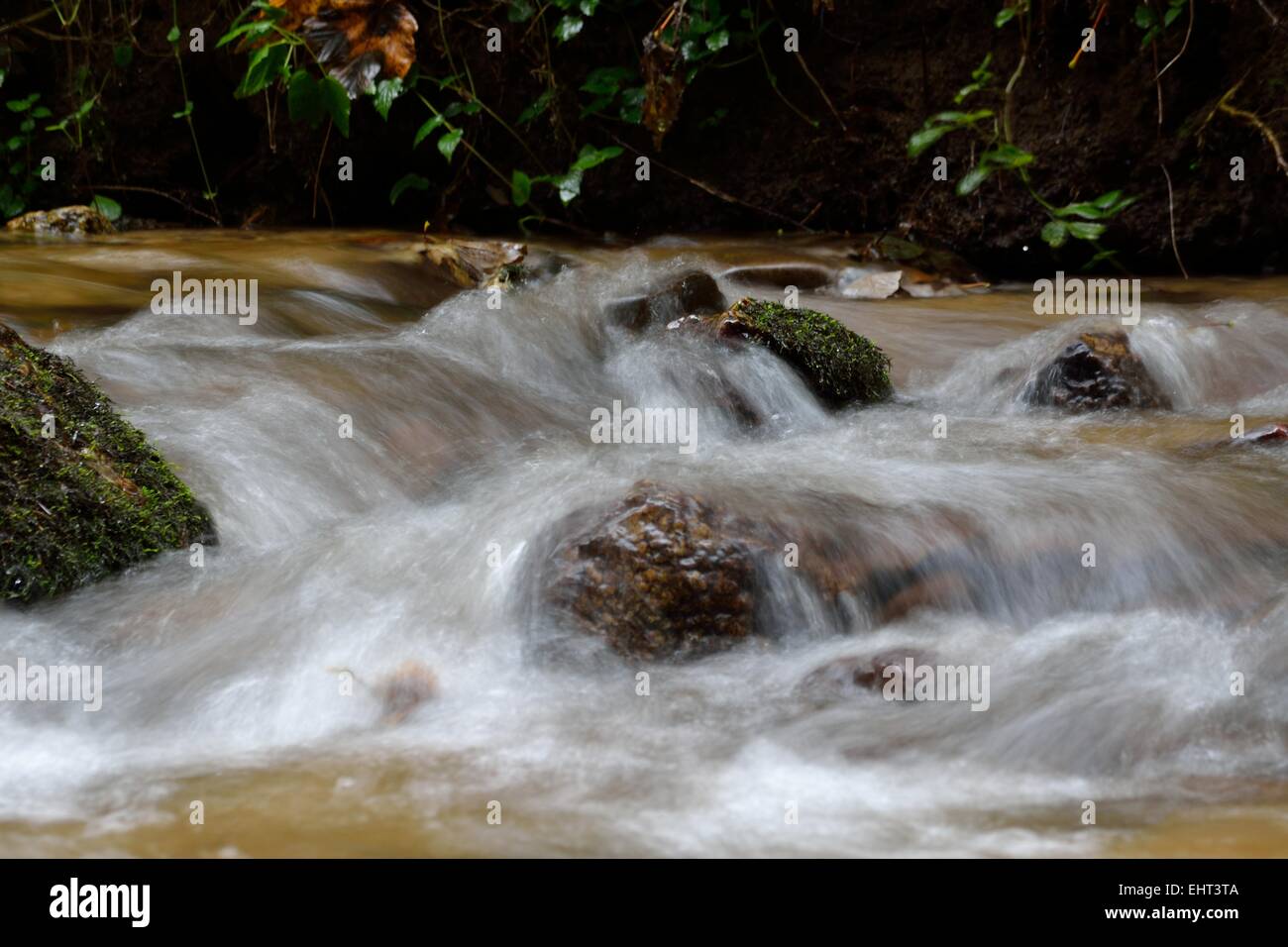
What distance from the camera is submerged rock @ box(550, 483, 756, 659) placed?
2848 mm

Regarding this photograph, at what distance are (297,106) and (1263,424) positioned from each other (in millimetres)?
4726

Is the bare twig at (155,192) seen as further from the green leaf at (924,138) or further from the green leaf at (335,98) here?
the green leaf at (924,138)

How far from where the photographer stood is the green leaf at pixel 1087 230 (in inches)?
243

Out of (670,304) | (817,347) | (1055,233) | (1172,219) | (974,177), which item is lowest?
(817,347)

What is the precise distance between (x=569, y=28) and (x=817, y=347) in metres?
3.22

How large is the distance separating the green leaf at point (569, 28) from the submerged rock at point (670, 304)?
7.46ft

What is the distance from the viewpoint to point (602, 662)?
9.20 feet

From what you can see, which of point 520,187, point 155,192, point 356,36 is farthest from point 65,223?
point 520,187

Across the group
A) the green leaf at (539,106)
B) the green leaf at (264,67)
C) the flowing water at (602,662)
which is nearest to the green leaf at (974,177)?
the flowing water at (602,662)

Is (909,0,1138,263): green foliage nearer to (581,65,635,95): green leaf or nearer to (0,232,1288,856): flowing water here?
(0,232,1288,856): flowing water

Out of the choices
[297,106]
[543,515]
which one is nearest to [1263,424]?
[543,515]

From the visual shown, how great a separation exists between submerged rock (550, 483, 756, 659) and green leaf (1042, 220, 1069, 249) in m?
→ 3.84

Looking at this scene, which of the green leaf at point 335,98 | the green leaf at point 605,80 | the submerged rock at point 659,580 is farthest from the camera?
the green leaf at point 605,80

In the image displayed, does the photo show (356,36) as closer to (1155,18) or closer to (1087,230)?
(1087,230)
